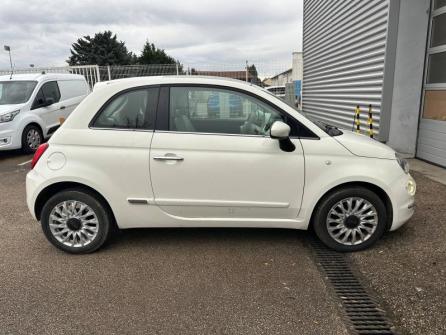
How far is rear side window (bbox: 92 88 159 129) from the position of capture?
11.9ft

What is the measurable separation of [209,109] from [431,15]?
18.4ft

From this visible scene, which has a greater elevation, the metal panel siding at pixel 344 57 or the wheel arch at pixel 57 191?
the metal panel siding at pixel 344 57

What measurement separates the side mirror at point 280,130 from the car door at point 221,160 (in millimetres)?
137

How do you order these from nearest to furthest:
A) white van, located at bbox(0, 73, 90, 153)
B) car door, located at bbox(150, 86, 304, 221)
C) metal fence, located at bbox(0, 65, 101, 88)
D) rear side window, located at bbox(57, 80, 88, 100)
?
car door, located at bbox(150, 86, 304, 221)
white van, located at bbox(0, 73, 90, 153)
rear side window, located at bbox(57, 80, 88, 100)
metal fence, located at bbox(0, 65, 101, 88)

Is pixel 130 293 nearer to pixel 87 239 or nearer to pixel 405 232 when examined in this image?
pixel 87 239

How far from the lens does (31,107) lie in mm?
9375

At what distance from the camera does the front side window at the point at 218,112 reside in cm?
358

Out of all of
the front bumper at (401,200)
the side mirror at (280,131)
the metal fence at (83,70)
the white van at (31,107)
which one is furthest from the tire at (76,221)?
the metal fence at (83,70)

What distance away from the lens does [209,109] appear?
3.64 m

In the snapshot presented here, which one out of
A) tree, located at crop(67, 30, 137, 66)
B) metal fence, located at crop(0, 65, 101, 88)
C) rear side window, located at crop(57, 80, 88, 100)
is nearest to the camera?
rear side window, located at crop(57, 80, 88, 100)

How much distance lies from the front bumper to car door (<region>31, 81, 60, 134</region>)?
8.68 meters

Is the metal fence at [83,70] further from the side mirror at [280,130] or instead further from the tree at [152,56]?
the tree at [152,56]

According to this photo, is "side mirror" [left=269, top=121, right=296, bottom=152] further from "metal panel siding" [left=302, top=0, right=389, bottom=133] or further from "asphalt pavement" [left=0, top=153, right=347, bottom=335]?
"metal panel siding" [left=302, top=0, right=389, bottom=133]

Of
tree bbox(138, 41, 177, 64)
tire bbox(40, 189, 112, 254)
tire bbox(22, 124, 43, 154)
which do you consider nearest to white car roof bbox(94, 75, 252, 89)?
tire bbox(40, 189, 112, 254)
